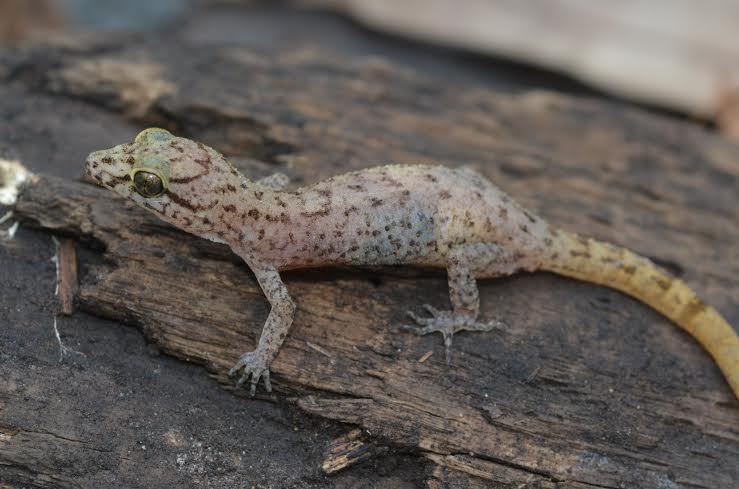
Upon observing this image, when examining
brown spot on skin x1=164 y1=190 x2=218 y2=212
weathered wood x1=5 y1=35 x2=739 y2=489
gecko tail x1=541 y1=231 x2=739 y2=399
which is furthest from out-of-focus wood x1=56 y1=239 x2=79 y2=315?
gecko tail x1=541 y1=231 x2=739 y2=399

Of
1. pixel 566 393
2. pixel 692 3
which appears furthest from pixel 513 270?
pixel 692 3

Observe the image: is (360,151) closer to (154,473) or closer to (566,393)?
(566,393)

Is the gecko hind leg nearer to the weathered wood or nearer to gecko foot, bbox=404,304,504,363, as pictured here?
gecko foot, bbox=404,304,504,363

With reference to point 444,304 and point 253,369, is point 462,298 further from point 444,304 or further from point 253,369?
point 253,369

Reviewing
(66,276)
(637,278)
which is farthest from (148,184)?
(637,278)

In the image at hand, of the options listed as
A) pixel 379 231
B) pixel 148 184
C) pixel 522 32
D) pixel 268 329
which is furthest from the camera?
pixel 522 32

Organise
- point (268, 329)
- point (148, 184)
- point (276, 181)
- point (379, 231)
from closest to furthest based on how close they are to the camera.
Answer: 1. point (148, 184)
2. point (268, 329)
3. point (379, 231)
4. point (276, 181)
